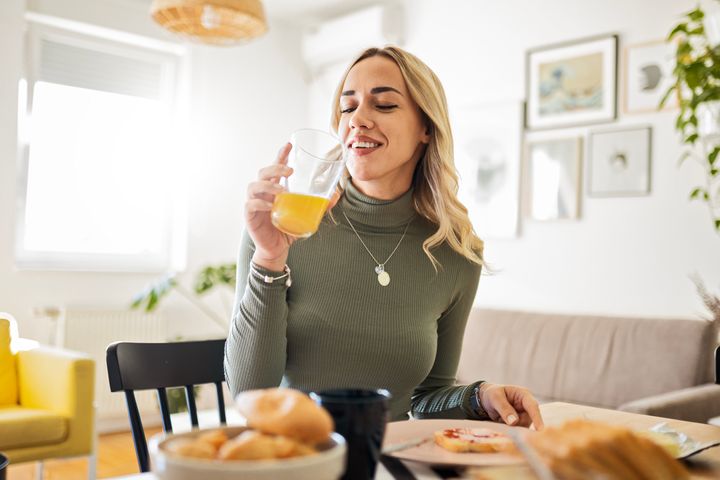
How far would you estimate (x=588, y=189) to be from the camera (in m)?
3.61

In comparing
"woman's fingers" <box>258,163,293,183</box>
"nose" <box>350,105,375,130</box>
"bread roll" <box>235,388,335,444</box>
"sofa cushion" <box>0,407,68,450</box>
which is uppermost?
"nose" <box>350,105,375,130</box>

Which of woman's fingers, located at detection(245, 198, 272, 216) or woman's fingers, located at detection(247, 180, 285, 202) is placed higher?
woman's fingers, located at detection(247, 180, 285, 202)

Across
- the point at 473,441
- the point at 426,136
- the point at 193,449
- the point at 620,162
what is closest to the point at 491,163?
the point at 620,162

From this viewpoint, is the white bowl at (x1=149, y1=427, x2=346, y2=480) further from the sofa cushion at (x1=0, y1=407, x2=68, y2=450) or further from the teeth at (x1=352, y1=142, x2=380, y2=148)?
the sofa cushion at (x1=0, y1=407, x2=68, y2=450)

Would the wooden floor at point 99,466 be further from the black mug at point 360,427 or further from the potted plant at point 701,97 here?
the black mug at point 360,427

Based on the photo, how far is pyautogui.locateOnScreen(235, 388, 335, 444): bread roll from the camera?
0.59 meters

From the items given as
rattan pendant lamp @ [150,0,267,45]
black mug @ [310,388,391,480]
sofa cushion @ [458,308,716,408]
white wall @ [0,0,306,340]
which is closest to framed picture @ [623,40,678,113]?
sofa cushion @ [458,308,716,408]

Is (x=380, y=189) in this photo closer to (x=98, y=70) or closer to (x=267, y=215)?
(x=267, y=215)

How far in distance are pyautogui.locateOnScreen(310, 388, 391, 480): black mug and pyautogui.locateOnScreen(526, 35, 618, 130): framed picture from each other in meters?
3.19

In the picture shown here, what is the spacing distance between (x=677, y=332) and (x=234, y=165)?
3.05 m

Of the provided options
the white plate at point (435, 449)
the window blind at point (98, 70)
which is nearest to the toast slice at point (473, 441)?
the white plate at point (435, 449)

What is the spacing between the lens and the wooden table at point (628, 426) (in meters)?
0.77

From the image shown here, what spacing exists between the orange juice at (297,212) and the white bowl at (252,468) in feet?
1.32

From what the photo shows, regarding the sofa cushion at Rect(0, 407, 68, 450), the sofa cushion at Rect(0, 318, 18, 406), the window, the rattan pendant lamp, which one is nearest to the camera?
the rattan pendant lamp
